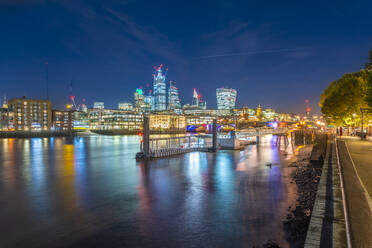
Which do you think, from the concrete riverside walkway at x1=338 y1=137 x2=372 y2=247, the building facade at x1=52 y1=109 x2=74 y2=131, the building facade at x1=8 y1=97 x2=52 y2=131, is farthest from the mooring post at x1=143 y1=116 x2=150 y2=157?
the building facade at x1=52 y1=109 x2=74 y2=131

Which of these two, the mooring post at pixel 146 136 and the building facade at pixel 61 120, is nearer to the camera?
the mooring post at pixel 146 136

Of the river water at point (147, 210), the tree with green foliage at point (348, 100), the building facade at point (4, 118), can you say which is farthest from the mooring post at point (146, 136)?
the building facade at point (4, 118)

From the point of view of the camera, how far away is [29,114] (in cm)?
15725

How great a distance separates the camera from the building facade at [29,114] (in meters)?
153

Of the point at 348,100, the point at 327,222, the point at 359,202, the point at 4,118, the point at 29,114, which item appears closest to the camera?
the point at 327,222

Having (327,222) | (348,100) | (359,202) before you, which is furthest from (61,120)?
(327,222)

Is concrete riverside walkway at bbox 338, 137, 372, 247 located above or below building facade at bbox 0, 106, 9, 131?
below

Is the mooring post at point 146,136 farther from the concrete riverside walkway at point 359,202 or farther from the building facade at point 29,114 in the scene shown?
the building facade at point 29,114

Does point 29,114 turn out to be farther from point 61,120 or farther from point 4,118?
point 61,120

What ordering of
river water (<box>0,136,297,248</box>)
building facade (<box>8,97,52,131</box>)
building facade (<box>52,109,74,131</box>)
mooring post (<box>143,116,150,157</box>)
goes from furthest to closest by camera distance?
building facade (<box>52,109,74,131</box>), building facade (<box>8,97,52,131</box>), mooring post (<box>143,116,150,157</box>), river water (<box>0,136,297,248</box>)

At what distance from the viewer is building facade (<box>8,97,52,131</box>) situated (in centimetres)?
15312

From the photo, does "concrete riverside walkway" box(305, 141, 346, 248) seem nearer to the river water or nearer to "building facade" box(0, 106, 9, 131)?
the river water

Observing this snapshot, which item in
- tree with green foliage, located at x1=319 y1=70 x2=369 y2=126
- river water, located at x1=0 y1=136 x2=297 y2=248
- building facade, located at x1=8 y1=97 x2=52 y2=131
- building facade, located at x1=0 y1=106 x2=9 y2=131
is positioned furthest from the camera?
building facade, located at x1=0 y1=106 x2=9 y2=131

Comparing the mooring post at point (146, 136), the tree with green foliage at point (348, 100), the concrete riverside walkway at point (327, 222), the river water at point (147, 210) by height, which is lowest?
the river water at point (147, 210)
